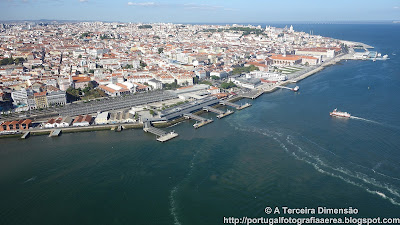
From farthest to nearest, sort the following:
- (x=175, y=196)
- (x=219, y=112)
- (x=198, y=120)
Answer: (x=219, y=112) < (x=198, y=120) < (x=175, y=196)

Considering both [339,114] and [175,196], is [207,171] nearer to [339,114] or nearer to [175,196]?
[175,196]

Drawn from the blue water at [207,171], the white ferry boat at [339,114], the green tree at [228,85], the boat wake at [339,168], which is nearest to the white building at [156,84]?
the green tree at [228,85]

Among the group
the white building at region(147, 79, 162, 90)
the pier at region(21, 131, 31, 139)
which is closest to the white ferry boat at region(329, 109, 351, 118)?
the white building at region(147, 79, 162, 90)

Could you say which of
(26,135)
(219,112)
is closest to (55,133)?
(26,135)

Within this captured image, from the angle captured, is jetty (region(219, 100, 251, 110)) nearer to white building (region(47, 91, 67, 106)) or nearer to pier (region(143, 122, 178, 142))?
pier (region(143, 122, 178, 142))

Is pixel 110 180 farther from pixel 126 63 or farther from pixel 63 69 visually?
pixel 126 63

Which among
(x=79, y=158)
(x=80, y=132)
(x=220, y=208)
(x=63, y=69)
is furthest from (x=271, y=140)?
(x=63, y=69)

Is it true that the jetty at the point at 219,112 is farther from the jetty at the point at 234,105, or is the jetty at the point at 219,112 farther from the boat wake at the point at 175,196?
the boat wake at the point at 175,196
